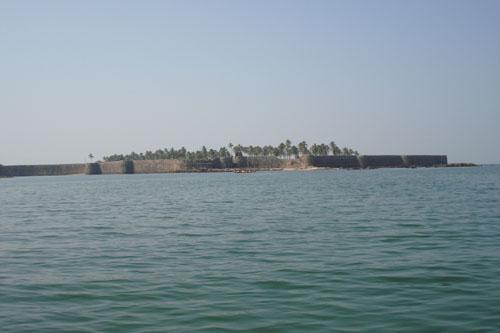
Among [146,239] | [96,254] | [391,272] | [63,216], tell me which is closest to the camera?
[391,272]

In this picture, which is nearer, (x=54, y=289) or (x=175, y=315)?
(x=175, y=315)

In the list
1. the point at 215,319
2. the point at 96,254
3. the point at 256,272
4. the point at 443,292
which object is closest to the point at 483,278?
the point at 443,292

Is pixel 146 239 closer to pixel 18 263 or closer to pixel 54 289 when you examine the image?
pixel 18 263

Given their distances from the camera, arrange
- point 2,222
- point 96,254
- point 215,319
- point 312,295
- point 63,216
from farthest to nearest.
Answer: point 63,216, point 2,222, point 96,254, point 312,295, point 215,319

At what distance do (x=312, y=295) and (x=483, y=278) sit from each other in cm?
392

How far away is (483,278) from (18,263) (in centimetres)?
1149

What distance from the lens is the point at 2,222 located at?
27219mm

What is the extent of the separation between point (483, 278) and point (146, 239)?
11.2 m

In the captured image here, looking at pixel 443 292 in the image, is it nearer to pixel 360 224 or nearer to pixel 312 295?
pixel 312 295

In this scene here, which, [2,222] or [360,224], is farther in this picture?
[2,222]

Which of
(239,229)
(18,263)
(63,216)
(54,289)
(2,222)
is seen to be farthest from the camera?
(63,216)

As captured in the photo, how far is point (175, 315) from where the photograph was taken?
30.1 feet

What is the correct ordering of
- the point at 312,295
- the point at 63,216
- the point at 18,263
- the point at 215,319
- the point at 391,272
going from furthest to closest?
the point at 63,216 → the point at 18,263 → the point at 391,272 → the point at 312,295 → the point at 215,319

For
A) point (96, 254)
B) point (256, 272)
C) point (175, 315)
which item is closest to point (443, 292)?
point (256, 272)
